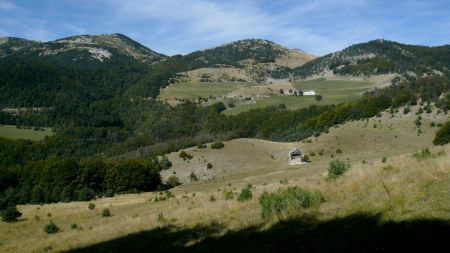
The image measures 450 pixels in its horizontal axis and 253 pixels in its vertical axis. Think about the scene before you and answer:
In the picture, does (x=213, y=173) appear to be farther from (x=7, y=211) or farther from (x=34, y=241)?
(x=34, y=241)

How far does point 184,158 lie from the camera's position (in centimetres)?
10325

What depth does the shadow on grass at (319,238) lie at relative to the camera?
9.11 metres

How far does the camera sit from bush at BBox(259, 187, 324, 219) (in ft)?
49.1

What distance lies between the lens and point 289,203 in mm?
15406

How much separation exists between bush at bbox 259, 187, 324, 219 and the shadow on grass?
116 centimetres

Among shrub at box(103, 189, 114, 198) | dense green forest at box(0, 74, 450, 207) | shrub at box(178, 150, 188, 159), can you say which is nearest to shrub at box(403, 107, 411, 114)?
Answer: dense green forest at box(0, 74, 450, 207)

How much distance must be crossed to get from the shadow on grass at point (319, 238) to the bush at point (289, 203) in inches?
45.7

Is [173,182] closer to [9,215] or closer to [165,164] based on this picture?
[165,164]

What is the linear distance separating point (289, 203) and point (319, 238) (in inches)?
178

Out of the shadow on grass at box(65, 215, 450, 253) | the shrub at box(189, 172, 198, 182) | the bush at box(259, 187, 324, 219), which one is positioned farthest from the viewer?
the shrub at box(189, 172, 198, 182)

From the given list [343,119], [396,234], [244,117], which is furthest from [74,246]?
[244,117]

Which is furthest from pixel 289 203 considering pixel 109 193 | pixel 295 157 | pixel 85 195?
pixel 295 157

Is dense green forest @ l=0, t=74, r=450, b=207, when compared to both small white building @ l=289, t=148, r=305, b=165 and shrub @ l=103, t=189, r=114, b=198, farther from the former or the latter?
small white building @ l=289, t=148, r=305, b=165

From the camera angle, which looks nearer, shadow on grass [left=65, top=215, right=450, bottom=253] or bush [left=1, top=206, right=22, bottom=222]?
shadow on grass [left=65, top=215, right=450, bottom=253]
